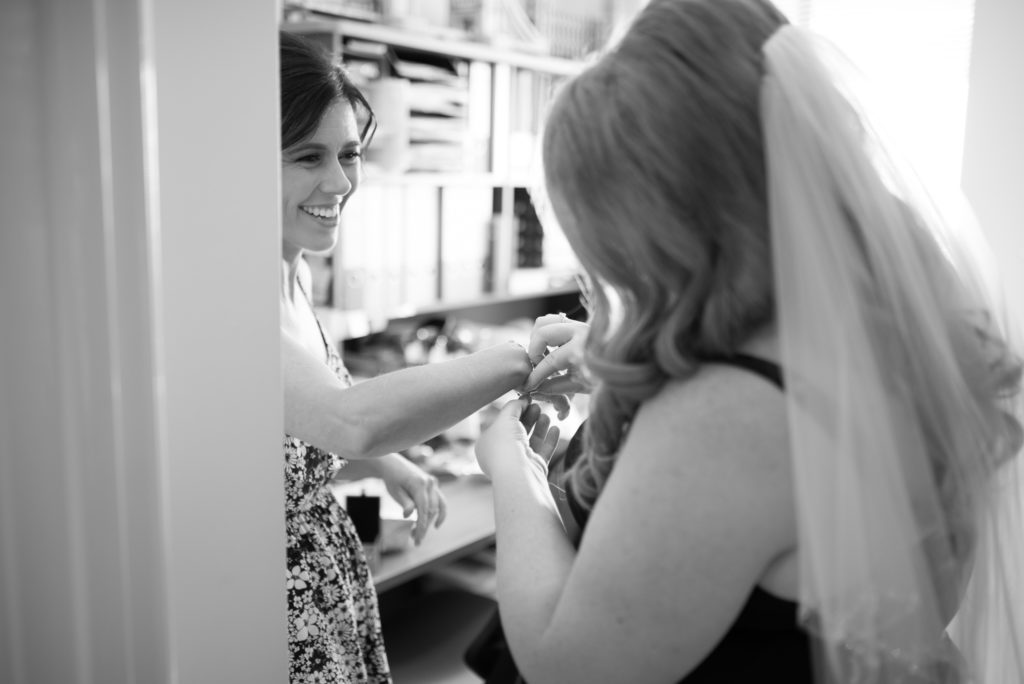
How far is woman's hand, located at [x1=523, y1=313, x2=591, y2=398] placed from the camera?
110 cm

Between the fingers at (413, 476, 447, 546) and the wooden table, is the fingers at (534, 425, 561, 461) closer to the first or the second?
the fingers at (413, 476, 447, 546)

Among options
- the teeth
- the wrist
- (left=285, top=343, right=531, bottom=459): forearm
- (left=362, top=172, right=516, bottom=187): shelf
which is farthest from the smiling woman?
(left=362, top=172, right=516, bottom=187): shelf

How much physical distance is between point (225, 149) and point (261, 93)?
6 centimetres

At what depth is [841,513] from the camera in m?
0.70

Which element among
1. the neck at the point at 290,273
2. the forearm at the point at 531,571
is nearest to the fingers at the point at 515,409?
the forearm at the point at 531,571

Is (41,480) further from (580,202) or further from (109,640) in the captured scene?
(580,202)

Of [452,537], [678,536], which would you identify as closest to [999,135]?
[678,536]

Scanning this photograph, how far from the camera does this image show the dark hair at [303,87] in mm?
1327

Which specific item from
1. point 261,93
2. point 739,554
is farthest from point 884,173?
point 261,93

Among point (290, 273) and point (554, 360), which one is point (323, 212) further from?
point (554, 360)

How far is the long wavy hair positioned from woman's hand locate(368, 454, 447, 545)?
907mm

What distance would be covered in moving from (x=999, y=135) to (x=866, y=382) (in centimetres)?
77

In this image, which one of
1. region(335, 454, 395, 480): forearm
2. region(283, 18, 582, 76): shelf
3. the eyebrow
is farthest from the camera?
region(283, 18, 582, 76): shelf

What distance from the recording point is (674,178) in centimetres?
70
